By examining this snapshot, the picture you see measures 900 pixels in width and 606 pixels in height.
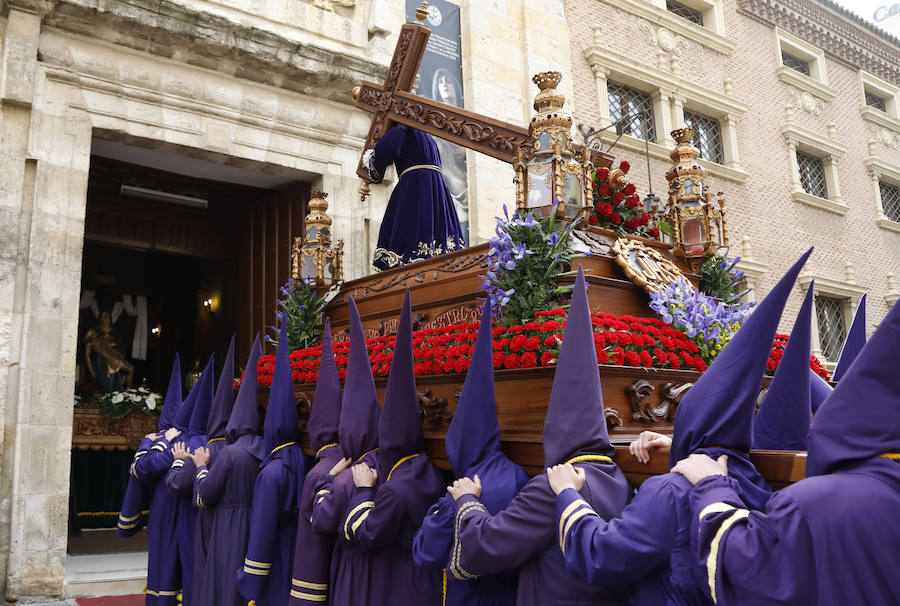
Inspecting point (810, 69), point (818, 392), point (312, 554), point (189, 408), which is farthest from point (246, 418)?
point (810, 69)

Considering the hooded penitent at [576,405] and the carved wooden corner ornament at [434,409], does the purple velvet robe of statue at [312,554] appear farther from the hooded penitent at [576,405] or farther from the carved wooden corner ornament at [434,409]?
the hooded penitent at [576,405]

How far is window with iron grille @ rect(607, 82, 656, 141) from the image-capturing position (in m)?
11.9

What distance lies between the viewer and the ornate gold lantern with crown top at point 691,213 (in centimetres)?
460

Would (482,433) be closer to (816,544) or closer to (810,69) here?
(816,544)

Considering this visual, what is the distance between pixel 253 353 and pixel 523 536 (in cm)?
313

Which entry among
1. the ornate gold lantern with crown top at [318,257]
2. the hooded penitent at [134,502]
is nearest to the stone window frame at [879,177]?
the ornate gold lantern with crown top at [318,257]

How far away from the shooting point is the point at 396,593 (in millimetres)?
3846

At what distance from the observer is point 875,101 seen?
17.0 metres

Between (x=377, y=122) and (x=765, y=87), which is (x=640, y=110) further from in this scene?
(x=377, y=122)

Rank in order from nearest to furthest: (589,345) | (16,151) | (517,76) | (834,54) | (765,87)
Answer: (589,345), (16,151), (517,76), (765,87), (834,54)

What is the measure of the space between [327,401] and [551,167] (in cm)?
200

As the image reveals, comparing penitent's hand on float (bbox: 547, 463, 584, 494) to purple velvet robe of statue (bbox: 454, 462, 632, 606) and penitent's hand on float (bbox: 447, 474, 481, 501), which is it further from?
penitent's hand on float (bbox: 447, 474, 481, 501)

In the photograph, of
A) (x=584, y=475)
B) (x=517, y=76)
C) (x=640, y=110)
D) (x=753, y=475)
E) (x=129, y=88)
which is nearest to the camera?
(x=753, y=475)

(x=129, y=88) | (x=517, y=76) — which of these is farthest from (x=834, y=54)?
(x=129, y=88)
